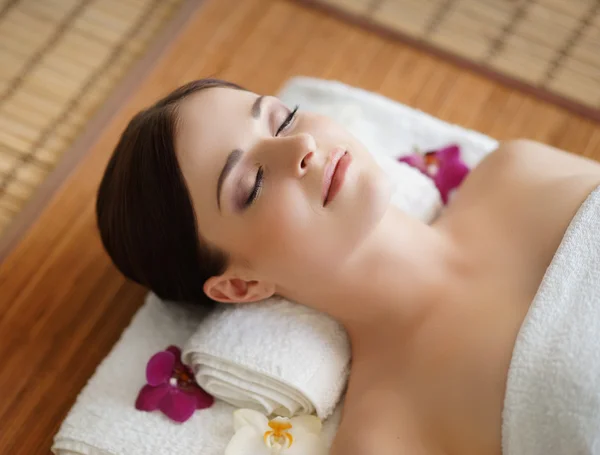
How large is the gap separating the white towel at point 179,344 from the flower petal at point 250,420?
3 cm

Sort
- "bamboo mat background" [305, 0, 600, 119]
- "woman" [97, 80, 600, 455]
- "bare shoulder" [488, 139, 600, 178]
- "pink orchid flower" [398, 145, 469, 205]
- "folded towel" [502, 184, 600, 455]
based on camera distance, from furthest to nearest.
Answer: "bamboo mat background" [305, 0, 600, 119] → "pink orchid flower" [398, 145, 469, 205] → "bare shoulder" [488, 139, 600, 178] → "woman" [97, 80, 600, 455] → "folded towel" [502, 184, 600, 455]

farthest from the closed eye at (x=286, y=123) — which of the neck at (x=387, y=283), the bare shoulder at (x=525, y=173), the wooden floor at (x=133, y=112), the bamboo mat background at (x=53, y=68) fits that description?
the bamboo mat background at (x=53, y=68)

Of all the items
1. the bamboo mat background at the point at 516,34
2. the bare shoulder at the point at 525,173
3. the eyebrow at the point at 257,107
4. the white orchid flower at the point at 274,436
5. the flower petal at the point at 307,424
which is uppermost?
the bamboo mat background at the point at 516,34

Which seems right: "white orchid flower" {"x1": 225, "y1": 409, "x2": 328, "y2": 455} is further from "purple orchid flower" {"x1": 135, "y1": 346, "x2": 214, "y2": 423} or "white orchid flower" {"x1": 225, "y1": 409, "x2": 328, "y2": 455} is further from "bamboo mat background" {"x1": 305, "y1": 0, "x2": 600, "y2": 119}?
"bamboo mat background" {"x1": 305, "y1": 0, "x2": 600, "y2": 119}

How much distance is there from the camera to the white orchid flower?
1110mm

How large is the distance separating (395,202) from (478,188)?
6.0 inches

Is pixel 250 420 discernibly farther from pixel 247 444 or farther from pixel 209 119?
pixel 209 119

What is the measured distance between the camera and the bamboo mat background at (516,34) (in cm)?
162

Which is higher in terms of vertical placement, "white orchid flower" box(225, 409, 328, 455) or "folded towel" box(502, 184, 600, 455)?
"folded towel" box(502, 184, 600, 455)

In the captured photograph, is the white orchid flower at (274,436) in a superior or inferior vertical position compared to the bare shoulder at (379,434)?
inferior

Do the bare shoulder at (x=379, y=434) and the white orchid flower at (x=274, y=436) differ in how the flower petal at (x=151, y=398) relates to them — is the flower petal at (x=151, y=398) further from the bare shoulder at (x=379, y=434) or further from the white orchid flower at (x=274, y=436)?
the bare shoulder at (x=379, y=434)

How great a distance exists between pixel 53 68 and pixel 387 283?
99 cm

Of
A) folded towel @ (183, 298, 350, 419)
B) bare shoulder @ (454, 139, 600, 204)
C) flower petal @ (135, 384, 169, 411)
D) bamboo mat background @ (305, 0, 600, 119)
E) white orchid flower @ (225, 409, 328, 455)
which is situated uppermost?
bamboo mat background @ (305, 0, 600, 119)

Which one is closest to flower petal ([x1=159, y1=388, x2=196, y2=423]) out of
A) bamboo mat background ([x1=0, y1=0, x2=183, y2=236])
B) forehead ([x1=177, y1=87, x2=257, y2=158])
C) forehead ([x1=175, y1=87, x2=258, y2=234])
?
forehead ([x1=175, y1=87, x2=258, y2=234])
